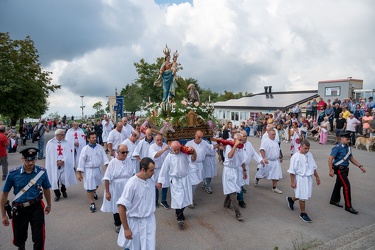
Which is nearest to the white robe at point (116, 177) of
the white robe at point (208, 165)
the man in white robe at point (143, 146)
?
the man in white robe at point (143, 146)

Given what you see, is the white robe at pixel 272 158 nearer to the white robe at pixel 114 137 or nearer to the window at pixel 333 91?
the white robe at pixel 114 137

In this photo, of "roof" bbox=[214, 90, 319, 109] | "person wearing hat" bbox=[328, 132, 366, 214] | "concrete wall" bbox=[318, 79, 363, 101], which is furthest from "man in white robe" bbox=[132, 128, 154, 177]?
"concrete wall" bbox=[318, 79, 363, 101]

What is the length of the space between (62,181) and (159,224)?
11.4 feet

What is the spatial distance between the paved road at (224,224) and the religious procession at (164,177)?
0.26ft

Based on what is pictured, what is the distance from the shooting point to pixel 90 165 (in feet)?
22.6

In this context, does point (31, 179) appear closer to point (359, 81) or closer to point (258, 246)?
point (258, 246)

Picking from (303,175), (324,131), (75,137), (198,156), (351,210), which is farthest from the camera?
(324,131)

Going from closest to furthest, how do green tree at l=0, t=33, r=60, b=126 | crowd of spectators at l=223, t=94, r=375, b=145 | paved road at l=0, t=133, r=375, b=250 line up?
1. paved road at l=0, t=133, r=375, b=250
2. crowd of spectators at l=223, t=94, r=375, b=145
3. green tree at l=0, t=33, r=60, b=126

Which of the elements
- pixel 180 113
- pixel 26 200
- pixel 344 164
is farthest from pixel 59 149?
pixel 344 164

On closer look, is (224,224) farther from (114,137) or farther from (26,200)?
(114,137)

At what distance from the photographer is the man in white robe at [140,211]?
157 inches

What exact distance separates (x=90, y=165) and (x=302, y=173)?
5074 mm

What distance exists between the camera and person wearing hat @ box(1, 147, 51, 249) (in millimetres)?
4340

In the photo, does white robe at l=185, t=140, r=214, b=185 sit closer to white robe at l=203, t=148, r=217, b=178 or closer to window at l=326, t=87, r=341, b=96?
white robe at l=203, t=148, r=217, b=178
